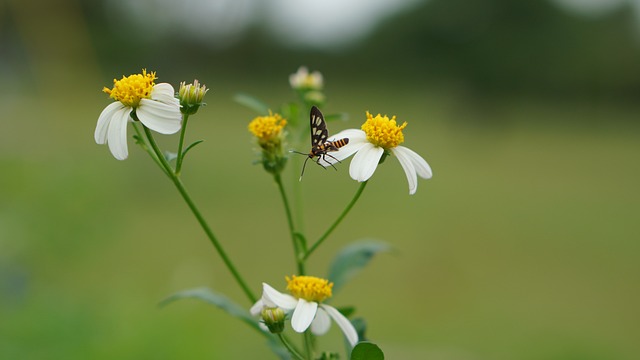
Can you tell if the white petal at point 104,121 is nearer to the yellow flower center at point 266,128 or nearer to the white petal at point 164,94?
the white petal at point 164,94

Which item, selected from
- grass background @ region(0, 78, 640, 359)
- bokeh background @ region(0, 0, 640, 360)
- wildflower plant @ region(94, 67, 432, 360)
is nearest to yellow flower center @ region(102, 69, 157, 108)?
wildflower plant @ region(94, 67, 432, 360)

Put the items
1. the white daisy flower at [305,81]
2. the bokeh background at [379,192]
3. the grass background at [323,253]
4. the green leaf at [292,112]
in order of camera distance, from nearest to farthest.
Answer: the green leaf at [292,112], the white daisy flower at [305,81], the grass background at [323,253], the bokeh background at [379,192]

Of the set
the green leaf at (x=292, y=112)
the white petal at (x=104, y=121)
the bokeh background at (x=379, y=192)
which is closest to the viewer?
→ the white petal at (x=104, y=121)

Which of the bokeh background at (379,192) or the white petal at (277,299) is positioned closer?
the white petal at (277,299)

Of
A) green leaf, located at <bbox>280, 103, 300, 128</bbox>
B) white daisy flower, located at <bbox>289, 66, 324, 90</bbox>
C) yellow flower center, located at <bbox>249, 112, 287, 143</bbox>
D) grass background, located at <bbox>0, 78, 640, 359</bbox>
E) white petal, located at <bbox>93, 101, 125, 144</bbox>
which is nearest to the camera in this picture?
white petal, located at <bbox>93, 101, 125, 144</bbox>

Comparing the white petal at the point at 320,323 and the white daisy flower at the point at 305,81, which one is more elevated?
the white daisy flower at the point at 305,81

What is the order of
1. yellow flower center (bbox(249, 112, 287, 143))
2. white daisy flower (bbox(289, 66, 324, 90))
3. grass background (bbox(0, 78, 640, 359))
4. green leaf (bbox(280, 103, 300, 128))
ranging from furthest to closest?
grass background (bbox(0, 78, 640, 359))
white daisy flower (bbox(289, 66, 324, 90))
green leaf (bbox(280, 103, 300, 128))
yellow flower center (bbox(249, 112, 287, 143))

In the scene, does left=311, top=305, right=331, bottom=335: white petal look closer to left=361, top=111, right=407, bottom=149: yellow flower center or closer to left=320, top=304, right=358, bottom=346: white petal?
left=320, top=304, right=358, bottom=346: white petal

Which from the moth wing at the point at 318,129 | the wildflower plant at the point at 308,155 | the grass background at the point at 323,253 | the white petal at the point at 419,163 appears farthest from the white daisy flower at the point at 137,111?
the grass background at the point at 323,253
